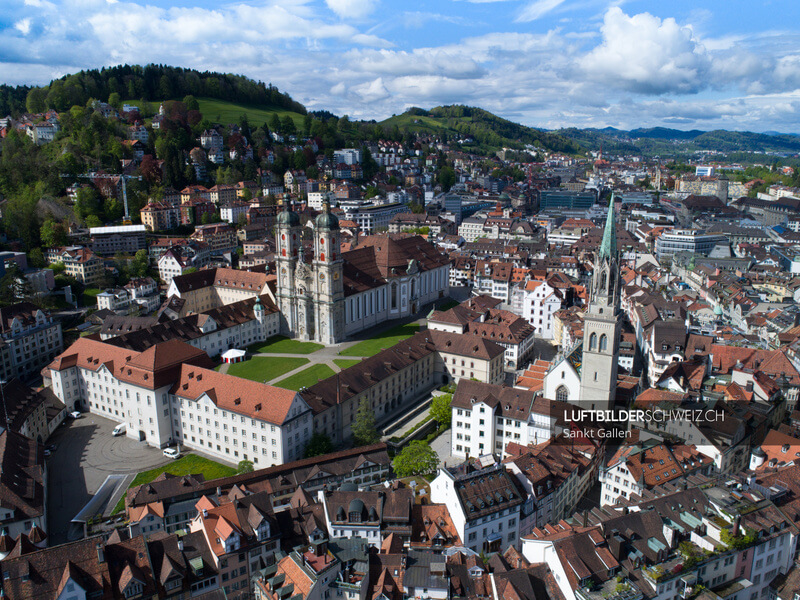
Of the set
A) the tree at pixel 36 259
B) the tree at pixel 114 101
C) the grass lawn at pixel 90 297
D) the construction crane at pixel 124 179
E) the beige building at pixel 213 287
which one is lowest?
the grass lawn at pixel 90 297

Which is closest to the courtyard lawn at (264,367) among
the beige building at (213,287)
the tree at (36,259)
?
the beige building at (213,287)

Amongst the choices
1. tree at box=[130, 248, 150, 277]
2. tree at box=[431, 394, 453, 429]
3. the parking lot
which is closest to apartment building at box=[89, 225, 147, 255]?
tree at box=[130, 248, 150, 277]

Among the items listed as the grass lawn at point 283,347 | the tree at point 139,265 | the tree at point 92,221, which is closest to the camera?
the grass lawn at point 283,347

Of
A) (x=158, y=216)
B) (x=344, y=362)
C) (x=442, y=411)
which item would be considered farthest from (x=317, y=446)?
(x=158, y=216)

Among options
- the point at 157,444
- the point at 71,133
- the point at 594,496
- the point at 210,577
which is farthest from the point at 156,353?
the point at 71,133

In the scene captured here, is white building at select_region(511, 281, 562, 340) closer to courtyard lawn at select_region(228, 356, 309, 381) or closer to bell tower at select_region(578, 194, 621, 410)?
bell tower at select_region(578, 194, 621, 410)

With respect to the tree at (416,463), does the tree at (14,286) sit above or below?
above

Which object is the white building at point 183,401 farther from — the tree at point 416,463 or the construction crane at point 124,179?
the construction crane at point 124,179
